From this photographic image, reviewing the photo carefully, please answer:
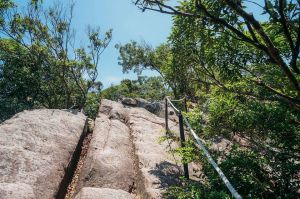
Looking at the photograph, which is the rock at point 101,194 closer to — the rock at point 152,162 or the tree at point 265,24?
the rock at point 152,162

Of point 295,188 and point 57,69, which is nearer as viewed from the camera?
point 295,188

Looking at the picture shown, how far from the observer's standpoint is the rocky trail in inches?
282

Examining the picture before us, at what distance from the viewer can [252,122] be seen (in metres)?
6.68

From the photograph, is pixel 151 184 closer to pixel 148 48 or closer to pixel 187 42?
pixel 187 42

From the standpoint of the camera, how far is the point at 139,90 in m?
38.8

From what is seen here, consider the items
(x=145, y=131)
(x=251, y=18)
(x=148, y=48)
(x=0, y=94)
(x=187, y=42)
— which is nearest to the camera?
(x=251, y=18)

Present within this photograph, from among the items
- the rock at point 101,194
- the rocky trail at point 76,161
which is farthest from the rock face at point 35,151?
the rock at point 101,194

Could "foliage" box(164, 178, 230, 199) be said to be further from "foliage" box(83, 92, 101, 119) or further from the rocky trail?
"foliage" box(83, 92, 101, 119)

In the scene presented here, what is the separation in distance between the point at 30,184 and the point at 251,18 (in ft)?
21.1

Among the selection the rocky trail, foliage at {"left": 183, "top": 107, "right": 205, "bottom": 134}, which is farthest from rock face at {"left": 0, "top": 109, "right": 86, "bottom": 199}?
foliage at {"left": 183, "top": 107, "right": 205, "bottom": 134}

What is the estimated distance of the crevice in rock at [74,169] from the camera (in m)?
8.01

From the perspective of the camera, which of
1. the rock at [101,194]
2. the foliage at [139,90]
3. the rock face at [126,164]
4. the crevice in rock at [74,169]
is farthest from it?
the foliage at [139,90]

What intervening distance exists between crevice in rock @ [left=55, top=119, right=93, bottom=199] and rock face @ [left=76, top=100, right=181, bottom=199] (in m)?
0.56

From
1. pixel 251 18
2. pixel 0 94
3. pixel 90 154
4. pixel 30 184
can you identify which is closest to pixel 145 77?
pixel 0 94
